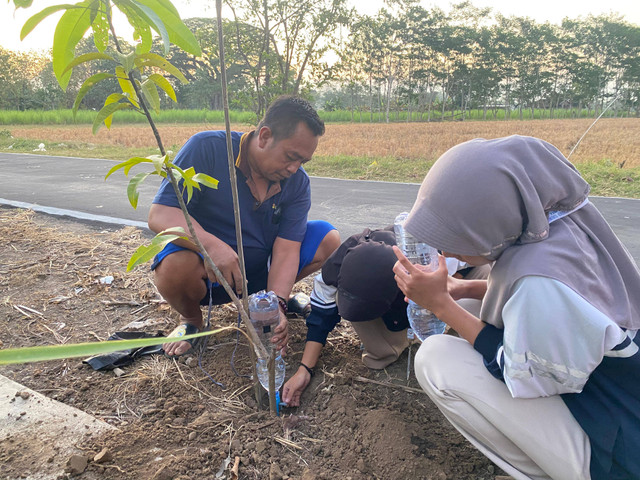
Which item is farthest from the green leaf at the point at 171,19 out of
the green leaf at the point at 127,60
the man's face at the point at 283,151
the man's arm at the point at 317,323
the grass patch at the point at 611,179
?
the grass patch at the point at 611,179

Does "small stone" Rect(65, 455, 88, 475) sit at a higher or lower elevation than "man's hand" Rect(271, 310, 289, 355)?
lower

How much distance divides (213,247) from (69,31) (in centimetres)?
98

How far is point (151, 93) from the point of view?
1.32m

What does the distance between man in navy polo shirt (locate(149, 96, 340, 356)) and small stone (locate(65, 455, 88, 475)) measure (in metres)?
0.77

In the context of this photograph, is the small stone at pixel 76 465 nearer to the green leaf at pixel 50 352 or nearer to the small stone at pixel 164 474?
the small stone at pixel 164 474

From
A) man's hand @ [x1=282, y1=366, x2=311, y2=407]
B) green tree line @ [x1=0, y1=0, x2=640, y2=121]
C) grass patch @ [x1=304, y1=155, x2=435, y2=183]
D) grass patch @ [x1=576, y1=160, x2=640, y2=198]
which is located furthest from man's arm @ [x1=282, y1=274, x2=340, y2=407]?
green tree line @ [x1=0, y1=0, x2=640, y2=121]

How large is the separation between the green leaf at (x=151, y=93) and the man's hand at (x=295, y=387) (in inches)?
48.4

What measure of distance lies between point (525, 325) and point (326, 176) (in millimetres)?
7375

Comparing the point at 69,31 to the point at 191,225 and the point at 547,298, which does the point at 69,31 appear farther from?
the point at 547,298

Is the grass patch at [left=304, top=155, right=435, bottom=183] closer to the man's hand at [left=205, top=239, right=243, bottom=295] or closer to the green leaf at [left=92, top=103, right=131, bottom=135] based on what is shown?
the man's hand at [left=205, top=239, right=243, bottom=295]

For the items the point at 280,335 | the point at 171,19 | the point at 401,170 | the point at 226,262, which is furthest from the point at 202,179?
the point at 401,170

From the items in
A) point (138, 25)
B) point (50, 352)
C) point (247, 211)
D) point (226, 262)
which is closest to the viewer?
point (50, 352)

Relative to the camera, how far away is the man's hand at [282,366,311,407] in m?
1.90

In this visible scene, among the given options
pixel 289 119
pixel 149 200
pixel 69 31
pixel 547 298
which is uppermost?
pixel 69 31
